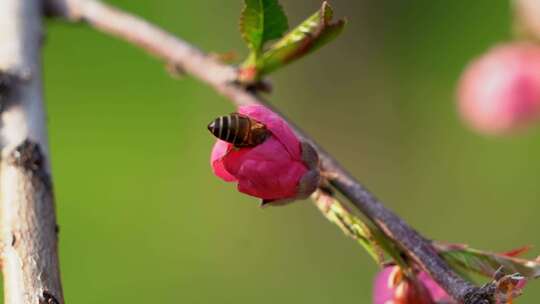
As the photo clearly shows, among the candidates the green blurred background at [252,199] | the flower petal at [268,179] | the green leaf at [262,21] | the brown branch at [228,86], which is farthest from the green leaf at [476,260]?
the green blurred background at [252,199]

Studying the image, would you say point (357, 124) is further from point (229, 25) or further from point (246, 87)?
point (246, 87)

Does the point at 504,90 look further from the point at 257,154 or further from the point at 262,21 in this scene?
the point at 257,154

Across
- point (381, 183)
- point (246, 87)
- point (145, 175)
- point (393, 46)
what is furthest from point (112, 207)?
point (246, 87)

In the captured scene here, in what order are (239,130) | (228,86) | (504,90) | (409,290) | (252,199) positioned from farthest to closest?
1. (252,199)
2. (504,90)
3. (228,86)
4. (409,290)
5. (239,130)

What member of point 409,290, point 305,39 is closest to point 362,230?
point 409,290

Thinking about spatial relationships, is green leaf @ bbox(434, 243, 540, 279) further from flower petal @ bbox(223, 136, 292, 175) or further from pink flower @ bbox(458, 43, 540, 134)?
pink flower @ bbox(458, 43, 540, 134)

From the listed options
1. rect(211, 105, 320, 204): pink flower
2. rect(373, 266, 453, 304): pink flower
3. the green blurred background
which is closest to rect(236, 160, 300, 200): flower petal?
rect(211, 105, 320, 204): pink flower

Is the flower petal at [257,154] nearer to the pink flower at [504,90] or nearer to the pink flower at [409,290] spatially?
the pink flower at [409,290]

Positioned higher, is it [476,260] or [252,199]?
[252,199]
